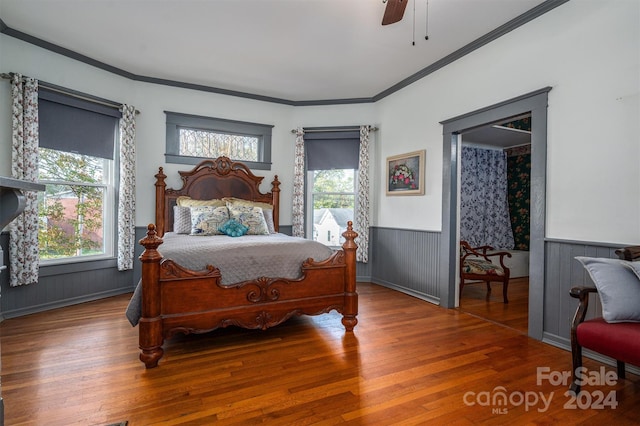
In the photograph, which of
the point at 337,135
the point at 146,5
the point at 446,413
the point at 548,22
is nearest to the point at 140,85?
the point at 146,5

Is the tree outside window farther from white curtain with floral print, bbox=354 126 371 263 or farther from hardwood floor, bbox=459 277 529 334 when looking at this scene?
hardwood floor, bbox=459 277 529 334

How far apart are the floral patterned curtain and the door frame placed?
2.08 m

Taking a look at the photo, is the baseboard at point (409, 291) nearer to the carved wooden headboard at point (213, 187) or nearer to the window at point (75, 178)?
the carved wooden headboard at point (213, 187)

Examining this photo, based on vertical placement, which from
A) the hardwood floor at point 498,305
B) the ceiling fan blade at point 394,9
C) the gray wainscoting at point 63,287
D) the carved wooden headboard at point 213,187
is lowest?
the hardwood floor at point 498,305

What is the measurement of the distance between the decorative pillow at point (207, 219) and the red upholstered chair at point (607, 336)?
344 cm

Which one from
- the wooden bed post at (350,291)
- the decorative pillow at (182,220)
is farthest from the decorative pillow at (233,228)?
the wooden bed post at (350,291)

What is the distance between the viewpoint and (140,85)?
176 inches

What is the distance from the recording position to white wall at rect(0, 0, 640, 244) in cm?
238

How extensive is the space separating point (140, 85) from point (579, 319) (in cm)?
547

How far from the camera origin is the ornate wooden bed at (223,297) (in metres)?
2.34

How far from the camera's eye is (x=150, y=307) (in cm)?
234

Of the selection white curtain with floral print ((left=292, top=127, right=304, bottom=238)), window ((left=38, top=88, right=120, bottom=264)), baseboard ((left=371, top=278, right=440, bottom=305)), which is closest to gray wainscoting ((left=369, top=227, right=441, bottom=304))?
baseboard ((left=371, top=278, right=440, bottom=305))

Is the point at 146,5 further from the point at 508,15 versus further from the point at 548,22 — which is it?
the point at 548,22

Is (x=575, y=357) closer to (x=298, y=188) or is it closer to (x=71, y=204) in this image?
(x=298, y=188)
